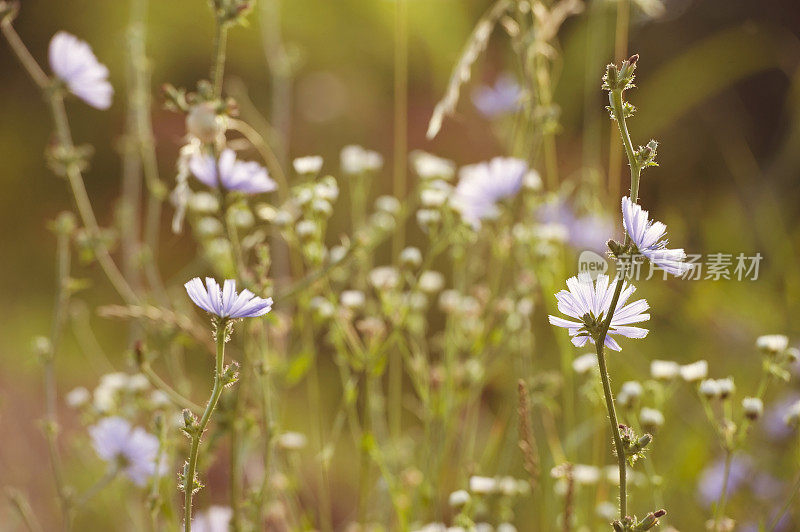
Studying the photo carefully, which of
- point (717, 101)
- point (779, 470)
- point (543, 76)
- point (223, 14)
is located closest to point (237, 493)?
point (223, 14)

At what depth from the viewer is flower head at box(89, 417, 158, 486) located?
2.37ft

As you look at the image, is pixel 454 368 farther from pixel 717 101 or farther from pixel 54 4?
pixel 54 4

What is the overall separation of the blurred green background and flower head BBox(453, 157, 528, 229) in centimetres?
24

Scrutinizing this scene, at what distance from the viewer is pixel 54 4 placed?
98.0 inches

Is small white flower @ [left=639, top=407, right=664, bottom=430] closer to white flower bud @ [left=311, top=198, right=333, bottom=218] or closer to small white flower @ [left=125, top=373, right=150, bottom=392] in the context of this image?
white flower bud @ [left=311, top=198, right=333, bottom=218]

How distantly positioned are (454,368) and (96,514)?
2.78 feet

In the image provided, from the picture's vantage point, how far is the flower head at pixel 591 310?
42cm

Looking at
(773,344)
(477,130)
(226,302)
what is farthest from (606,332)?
(477,130)

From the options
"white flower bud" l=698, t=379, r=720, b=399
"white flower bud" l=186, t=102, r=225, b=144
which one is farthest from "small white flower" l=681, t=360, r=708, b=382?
"white flower bud" l=186, t=102, r=225, b=144

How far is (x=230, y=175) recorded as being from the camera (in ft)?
2.10

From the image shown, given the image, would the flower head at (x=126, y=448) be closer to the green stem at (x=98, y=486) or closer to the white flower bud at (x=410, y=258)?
the green stem at (x=98, y=486)

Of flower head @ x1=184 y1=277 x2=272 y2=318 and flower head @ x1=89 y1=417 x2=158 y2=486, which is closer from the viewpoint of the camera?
flower head @ x1=184 y1=277 x2=272 y2=318

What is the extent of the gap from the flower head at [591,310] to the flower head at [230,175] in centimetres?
30

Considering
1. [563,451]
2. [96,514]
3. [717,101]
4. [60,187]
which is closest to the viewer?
[563,451]
